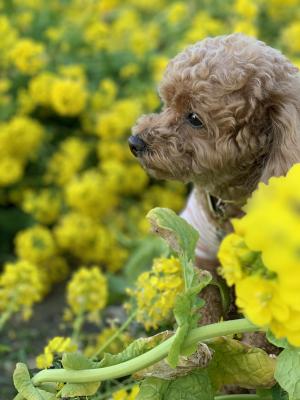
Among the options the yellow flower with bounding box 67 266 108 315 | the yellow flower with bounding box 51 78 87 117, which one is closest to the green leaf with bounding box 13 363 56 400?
the yellow flower with bounding box 67 266 108 315

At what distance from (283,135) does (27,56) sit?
142 cm

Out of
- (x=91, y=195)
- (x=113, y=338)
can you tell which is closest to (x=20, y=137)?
(x=91, y=195)

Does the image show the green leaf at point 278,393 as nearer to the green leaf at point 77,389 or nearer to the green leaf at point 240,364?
the green leaf at point 240,364

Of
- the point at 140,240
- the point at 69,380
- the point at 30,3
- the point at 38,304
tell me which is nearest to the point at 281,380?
the point at 69,380

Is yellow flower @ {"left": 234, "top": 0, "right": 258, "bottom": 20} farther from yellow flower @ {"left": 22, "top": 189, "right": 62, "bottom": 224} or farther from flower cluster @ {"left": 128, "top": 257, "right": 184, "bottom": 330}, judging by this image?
flower cluster @ {"left": 128, "top": 257, "right": 184, "bottom": 330}

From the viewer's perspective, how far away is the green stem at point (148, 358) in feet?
3.46

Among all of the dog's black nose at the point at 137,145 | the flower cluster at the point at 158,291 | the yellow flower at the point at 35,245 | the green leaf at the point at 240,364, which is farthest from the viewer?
the yellow flower at the point at 35,245

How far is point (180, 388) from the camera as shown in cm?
124

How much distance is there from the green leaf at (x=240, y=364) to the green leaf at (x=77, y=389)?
0.80 ft

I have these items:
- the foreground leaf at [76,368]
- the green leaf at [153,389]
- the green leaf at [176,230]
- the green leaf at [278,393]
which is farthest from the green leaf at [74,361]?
the green leaf at [278,393]

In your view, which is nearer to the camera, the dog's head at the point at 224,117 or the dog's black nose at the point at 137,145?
the dog's head at the point at 224,117

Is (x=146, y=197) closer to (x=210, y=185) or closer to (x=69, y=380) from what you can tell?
(x=210, y=185)

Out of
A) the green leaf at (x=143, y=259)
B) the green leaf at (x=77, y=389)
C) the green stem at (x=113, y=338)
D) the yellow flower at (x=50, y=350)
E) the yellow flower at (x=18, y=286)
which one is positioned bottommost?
the green leaf at (x=77, y=389)

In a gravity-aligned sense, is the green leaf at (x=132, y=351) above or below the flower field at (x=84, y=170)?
below
